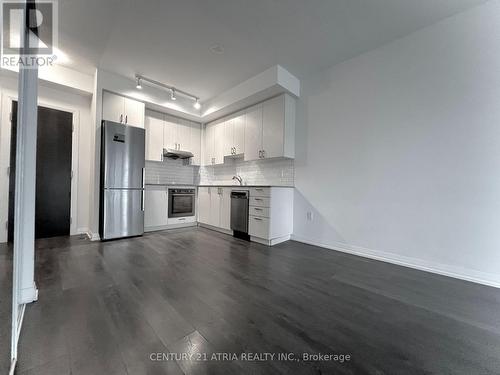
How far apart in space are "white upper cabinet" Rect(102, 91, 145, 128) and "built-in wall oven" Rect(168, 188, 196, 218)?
4.75ft

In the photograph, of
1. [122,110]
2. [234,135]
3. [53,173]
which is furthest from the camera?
[234,135]

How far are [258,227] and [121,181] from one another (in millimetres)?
2397

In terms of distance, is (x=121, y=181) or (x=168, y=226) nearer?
(x=121, y=181)

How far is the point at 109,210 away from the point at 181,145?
207 centimetres

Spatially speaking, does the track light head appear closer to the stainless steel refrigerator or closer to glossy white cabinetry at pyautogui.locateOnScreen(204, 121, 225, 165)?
glossy white cabinetry at pyautogui.locateOnScreen(204, 121, 225, 165)

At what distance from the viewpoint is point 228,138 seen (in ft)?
14.3

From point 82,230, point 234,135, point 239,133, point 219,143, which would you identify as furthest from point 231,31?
point 82,230

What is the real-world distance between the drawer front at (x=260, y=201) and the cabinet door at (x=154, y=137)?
2.26 m

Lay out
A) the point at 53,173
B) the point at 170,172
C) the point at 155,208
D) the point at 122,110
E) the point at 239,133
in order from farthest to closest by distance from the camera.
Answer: the point at 170,172 < the point at 239,133 < the point at 155,208 < the point at 122,110 < the point at 53,173

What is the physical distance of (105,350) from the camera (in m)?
1.08

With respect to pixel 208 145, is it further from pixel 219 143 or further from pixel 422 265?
pixel 422 265

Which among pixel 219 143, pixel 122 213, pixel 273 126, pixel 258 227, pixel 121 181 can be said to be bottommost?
pixel 258 227

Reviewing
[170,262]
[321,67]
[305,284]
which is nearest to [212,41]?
[321,67]

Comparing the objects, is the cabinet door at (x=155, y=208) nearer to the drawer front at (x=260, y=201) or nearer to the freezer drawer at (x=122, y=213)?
the freezer drawer at (x=122, y=213)
